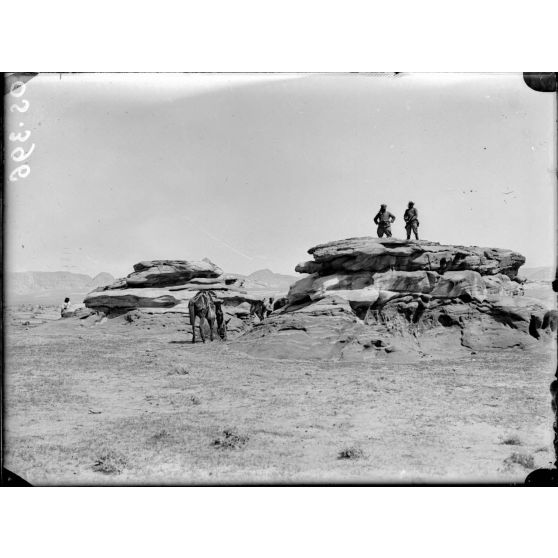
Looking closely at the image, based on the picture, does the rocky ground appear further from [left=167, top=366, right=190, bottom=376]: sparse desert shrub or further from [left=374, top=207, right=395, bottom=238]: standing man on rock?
[left=374, top=207, right=395, bottom=238]: standing man on rock

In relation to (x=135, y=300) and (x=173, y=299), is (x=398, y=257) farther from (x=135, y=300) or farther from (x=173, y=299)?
(x=135, y=300)

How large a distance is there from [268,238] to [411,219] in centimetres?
286

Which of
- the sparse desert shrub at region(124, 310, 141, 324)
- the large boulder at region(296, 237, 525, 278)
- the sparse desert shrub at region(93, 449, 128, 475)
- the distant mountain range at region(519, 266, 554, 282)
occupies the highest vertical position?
the large boulder at region(296, 237, 525, 278)

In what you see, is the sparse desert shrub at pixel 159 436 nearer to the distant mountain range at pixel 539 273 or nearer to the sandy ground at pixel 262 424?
the sandy ground at pixel 262 424

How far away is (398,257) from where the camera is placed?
12.9 m

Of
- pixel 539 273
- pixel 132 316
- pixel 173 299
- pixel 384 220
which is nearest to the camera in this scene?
pixel 539 273

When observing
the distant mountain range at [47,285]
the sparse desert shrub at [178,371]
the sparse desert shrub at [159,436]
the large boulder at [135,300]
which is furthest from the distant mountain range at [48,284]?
the large boulder at [135,300]

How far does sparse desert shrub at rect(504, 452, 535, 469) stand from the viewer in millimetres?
8758

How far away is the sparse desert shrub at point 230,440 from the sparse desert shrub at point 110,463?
57.0 inches

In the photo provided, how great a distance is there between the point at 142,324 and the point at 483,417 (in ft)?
45.2

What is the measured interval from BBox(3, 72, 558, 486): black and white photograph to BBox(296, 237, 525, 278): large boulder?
0.51 metres

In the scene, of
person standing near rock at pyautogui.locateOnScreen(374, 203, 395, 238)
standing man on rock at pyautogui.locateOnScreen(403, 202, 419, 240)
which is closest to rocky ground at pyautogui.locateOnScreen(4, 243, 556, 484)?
person standing near rock at pyautogui.locateOnScreen(374, 203, 395, 238)

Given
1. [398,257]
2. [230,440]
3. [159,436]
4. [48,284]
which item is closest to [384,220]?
[398,257]

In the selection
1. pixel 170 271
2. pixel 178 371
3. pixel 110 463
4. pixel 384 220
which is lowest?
pixel 110 463
